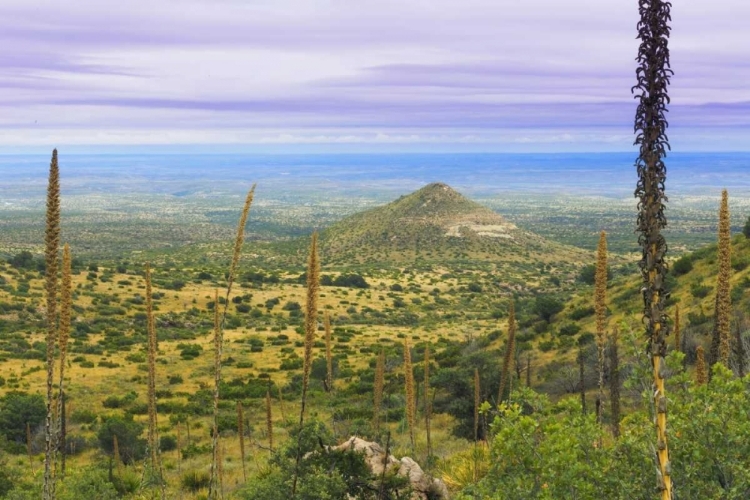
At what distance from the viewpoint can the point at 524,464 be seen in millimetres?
9305

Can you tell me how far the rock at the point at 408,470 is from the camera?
11680 millimetres

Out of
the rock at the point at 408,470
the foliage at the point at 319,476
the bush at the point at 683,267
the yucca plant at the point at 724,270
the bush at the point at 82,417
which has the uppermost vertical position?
the yucca plant at the point at 724,270

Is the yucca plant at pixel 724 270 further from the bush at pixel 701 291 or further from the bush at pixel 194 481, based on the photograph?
the bush at pixel 701 291

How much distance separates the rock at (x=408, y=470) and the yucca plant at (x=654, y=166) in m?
7.27

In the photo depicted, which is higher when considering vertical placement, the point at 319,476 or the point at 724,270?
the point at 724,270

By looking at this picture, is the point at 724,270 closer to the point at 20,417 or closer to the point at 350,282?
the point at 20,417

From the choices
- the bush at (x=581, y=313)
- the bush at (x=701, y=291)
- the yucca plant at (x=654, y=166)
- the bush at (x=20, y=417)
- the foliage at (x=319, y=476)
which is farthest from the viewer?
the bush at (x=581, y=313)

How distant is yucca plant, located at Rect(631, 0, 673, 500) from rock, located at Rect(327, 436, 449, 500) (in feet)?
23.8

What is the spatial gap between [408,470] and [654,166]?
28.4 feet

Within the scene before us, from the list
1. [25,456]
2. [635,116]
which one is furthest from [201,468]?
[635,116]

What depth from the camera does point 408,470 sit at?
1195cm

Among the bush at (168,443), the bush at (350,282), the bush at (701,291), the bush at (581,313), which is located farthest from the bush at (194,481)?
the bush at (350,282)

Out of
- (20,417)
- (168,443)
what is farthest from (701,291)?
(20,417)

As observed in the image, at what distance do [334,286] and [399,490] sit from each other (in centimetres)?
7409
